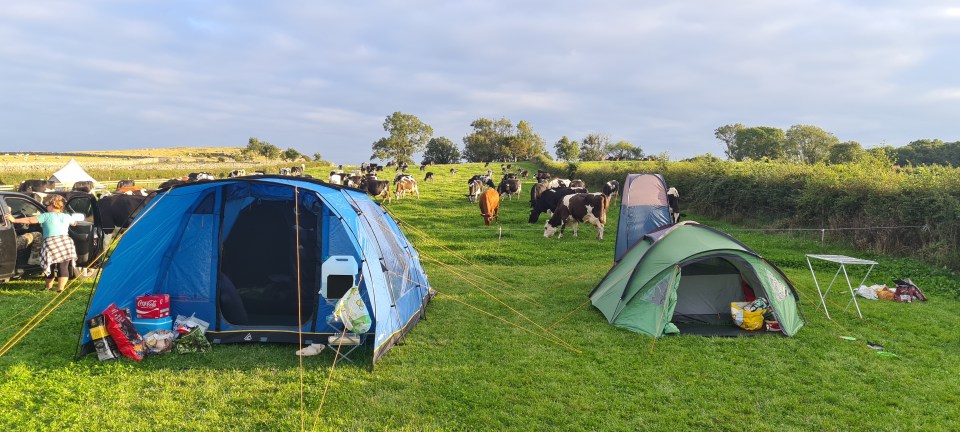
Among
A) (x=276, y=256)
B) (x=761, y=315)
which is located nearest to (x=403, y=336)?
(x=276, y=256)

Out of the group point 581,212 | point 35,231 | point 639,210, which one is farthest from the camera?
point 581,212

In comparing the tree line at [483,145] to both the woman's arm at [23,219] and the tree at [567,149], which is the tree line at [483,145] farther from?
the woman's arm at [23,219]

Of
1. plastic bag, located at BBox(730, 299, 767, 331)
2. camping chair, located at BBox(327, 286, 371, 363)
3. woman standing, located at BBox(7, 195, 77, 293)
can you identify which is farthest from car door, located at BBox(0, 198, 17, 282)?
plastic bag, located at BBox(730, 299, 767, 331)

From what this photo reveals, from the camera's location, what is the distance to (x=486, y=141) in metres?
85.6

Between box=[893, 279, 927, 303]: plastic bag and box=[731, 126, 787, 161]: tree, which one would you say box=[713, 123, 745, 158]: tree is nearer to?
box=[731, 126, 787, 161]: tree

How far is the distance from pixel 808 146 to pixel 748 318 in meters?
48.1

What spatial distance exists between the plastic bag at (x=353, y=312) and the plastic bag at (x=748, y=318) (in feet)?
17.2

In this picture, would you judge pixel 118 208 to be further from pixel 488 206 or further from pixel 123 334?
pixel 488 206

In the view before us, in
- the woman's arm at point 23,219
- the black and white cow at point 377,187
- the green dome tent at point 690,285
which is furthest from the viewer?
the black and white cow at point 377,187

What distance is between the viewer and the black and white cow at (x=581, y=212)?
53.4 ft

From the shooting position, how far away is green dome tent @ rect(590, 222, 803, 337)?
7.25 m

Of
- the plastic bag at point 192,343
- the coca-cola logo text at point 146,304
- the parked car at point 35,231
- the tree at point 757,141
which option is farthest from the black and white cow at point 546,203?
the tree at point 757,141

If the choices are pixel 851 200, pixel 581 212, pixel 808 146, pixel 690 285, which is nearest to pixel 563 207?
pixel 581 212

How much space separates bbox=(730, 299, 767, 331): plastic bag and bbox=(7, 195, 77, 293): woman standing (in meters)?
10.5
